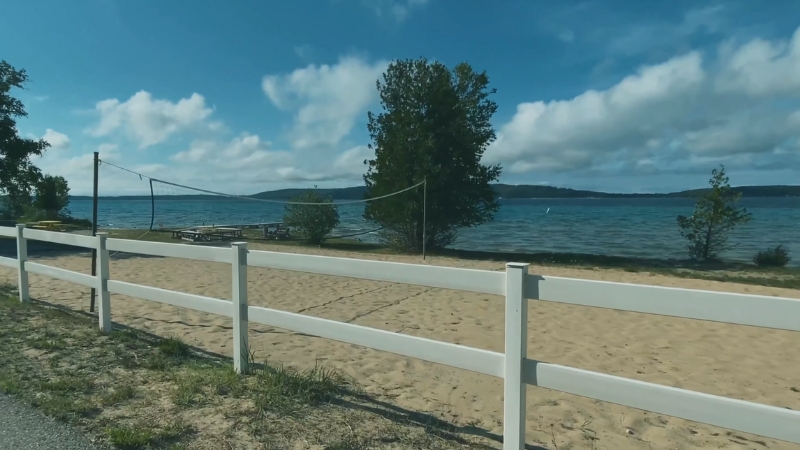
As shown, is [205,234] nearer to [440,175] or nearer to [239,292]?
[440,175]

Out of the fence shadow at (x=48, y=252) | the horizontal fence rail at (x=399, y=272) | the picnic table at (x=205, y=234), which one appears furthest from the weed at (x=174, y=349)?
the picnic table at (x=205, y=234)

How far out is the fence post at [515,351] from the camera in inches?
114

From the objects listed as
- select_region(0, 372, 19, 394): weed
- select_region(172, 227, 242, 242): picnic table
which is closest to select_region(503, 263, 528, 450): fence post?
select_region(0, 372, 19, 394): weed

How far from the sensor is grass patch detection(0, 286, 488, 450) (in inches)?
127

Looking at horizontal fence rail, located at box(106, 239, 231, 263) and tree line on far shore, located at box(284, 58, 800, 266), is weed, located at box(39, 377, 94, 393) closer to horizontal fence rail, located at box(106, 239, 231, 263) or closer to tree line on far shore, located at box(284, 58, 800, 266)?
horizontal fence rail, located at box(106, 239, 231, 263)

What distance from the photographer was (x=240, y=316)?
4.49m

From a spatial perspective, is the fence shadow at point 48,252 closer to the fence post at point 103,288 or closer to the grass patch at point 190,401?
the fence post at point 103,288

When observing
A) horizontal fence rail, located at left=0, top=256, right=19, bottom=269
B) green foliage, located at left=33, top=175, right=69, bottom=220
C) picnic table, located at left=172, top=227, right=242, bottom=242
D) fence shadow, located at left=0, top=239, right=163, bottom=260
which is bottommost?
fence shadow, located at left=0, top=239, right=163, bottom=260

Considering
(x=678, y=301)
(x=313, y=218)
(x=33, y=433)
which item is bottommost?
(x=33, y=433)

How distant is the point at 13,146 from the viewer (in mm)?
18641

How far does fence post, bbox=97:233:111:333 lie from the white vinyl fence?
211 centimetres

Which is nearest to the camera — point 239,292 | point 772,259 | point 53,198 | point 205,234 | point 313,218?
point 239,292

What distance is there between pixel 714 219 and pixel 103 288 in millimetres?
18782

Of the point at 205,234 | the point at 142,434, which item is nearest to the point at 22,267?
the point at 142,434
